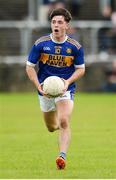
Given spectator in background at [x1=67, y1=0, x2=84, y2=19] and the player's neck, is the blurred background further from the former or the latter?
the player's neck

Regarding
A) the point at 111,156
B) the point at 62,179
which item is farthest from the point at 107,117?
the point at 62,179

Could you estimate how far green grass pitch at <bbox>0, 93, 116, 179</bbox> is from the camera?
12.5 meters

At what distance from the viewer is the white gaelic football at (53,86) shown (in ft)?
42.5

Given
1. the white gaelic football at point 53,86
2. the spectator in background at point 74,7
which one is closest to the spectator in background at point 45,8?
the spectator in background at point 74,7

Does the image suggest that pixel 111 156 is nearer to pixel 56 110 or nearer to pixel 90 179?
pixel 56 110

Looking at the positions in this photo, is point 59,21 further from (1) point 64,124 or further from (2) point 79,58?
(1) point 64,124

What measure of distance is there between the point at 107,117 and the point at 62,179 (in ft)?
35.3

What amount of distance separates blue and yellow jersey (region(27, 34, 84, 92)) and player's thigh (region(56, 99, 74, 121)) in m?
0.28

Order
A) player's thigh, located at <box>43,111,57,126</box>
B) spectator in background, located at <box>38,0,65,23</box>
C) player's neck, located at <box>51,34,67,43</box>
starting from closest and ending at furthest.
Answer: player's neck, located at <box>51,34,67,43</box> < player's thigh, located at <box>43,111,57,126</box> < spectator in background, located at <box>38,0,65,23</box>

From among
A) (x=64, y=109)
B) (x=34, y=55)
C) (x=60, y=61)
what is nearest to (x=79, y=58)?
(x=60, y=61)

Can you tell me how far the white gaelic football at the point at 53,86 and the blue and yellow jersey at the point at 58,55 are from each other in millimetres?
380

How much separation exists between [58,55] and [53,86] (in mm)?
643

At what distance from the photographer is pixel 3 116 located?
74.4ft

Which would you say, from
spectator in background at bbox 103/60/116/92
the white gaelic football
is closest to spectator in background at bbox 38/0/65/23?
spectator in background at bbox 103/60/116/92
